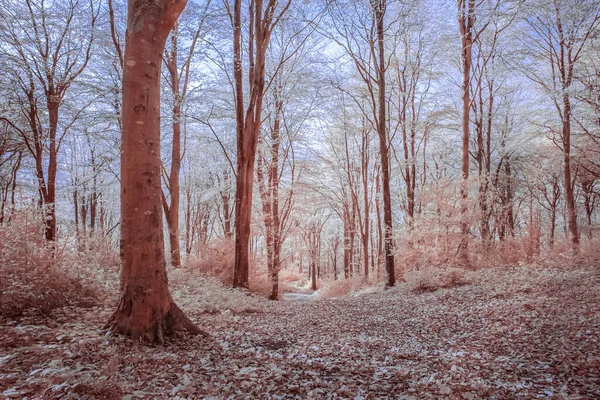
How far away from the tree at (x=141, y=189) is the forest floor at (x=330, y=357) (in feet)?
0.93

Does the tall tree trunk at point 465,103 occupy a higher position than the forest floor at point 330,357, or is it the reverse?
the tall tree trunk at point 465,103

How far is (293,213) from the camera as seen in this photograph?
59.3ft

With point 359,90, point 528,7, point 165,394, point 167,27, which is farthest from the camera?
point 359,90

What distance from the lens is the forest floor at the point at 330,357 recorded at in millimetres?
2264

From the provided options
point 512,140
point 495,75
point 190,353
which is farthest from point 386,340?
point 512,140

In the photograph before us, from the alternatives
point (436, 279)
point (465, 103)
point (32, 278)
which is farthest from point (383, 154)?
point (32, 278)

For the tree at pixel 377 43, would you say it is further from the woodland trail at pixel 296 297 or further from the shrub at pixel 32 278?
the shrub at pixel 32 278

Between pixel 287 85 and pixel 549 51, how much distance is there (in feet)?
33.4

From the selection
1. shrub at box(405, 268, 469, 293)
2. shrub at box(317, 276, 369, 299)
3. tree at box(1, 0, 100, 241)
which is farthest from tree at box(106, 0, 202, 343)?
shrub at box(317, 276, 369, 299)

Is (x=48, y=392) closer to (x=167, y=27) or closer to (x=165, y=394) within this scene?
(x=165, y=394)

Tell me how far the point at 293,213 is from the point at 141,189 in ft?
48.6

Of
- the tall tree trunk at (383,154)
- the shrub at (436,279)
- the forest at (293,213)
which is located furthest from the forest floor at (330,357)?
the tall tree trunk at (383,154)

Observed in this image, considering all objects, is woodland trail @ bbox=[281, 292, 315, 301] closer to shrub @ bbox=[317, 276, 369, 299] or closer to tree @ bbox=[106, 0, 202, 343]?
shrub @ bbox=[317, 276, 369, 299]

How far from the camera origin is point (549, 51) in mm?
12164
